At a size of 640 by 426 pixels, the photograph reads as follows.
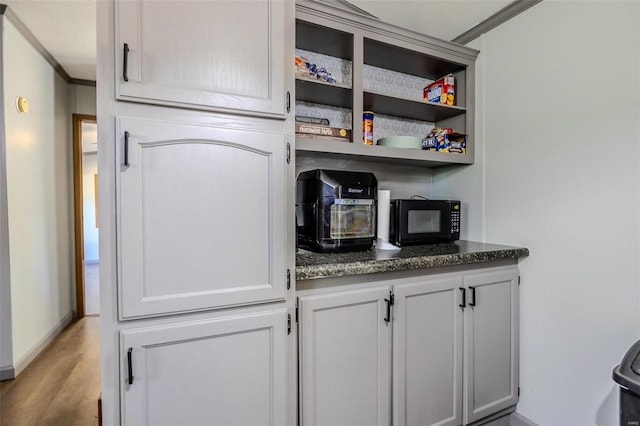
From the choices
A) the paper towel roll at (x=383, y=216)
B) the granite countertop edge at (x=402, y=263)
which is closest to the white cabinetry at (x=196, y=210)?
the granite countertop edge at (x=402, y=263)

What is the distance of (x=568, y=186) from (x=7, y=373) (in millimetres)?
3633

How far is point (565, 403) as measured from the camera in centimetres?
161

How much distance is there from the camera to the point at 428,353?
151cm

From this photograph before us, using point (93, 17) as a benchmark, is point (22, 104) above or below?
below

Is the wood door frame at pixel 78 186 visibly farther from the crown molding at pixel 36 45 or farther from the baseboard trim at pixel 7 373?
the baseboard trim at pixel 7 373

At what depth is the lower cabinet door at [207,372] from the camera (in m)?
1.01

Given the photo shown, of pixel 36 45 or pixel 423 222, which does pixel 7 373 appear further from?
pixel 423 222

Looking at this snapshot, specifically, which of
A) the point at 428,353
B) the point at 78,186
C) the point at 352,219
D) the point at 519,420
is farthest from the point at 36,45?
the point at 519,420

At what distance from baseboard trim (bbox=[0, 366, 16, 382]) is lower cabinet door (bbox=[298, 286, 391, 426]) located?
230cm

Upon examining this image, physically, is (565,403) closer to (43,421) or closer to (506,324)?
(506,324)

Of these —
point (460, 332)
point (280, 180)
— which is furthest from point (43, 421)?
point (460, 332)

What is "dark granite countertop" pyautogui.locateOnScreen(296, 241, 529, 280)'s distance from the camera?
126cm

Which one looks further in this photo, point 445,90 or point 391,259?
point 445,90

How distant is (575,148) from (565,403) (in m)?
1.25
